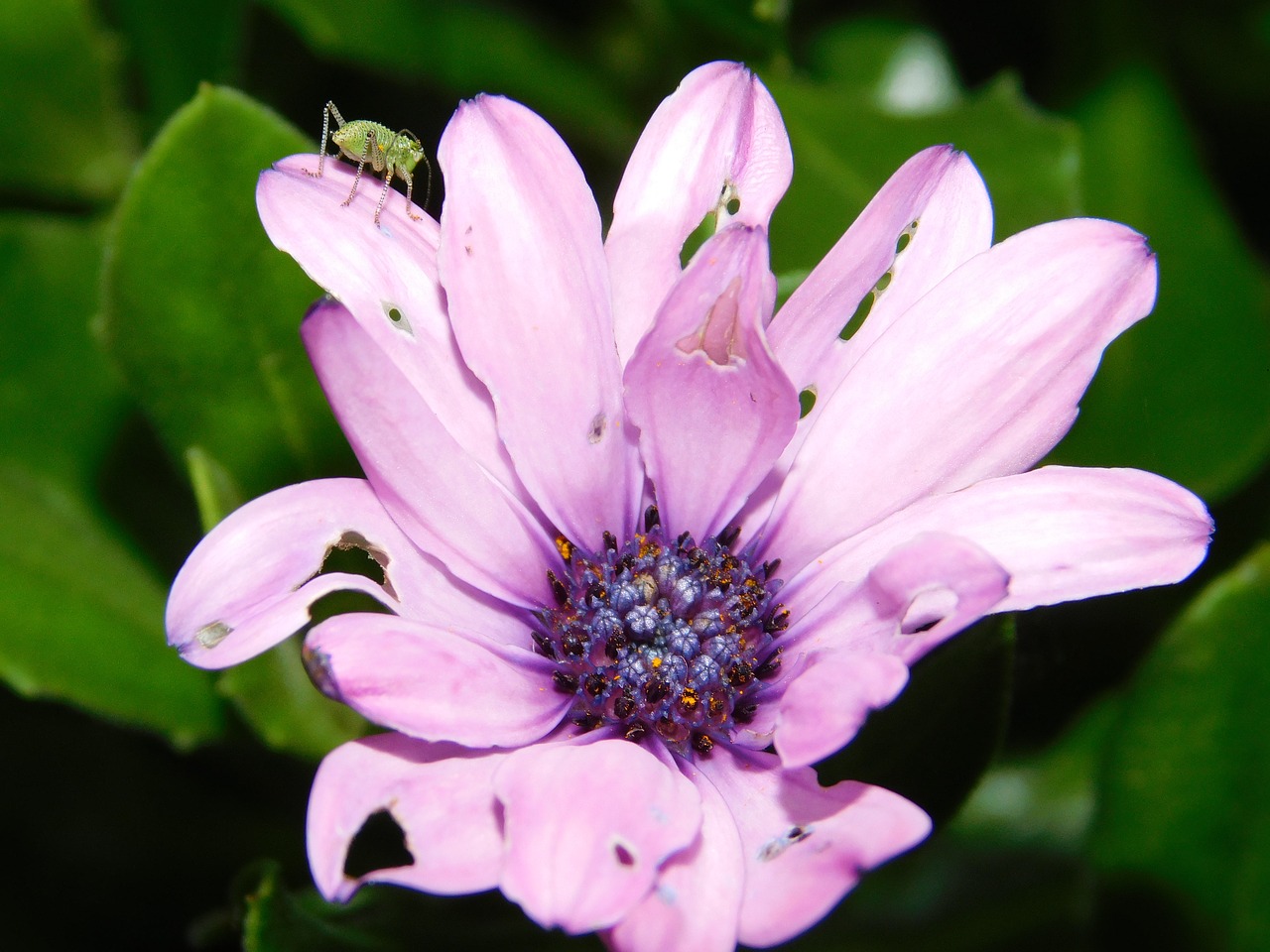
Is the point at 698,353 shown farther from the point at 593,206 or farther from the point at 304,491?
the point at 304,491

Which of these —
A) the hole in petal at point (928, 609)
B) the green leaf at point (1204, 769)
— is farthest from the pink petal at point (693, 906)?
the green leaf at point (1204, 769)

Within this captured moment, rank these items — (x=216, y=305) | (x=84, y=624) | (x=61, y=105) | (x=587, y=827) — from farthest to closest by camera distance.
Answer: (x=61, y=105) → (x=84, y=624) → (x=216, y=305) → (x=587, y=827)

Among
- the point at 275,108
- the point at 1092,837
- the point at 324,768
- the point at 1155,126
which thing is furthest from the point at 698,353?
the point at 1155,126

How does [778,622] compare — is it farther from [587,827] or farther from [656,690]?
[587,827]

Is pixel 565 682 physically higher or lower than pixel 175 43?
lower

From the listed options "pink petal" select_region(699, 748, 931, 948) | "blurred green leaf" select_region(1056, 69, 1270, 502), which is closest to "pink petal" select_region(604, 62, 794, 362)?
"pink petal" select_region(699, 748, 931, 948)

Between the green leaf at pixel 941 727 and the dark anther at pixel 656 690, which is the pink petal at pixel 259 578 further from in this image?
the green leaf at pixel 941 727

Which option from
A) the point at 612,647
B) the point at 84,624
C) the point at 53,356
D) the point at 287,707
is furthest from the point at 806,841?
the point at 53,356
